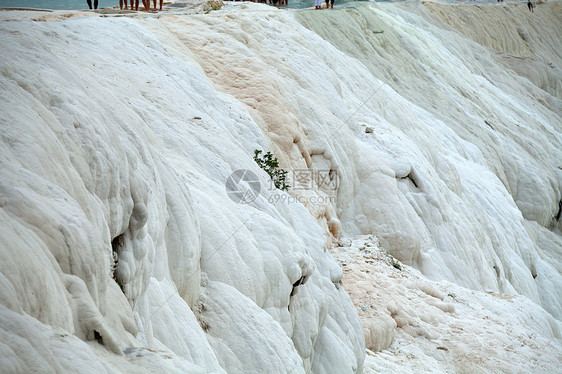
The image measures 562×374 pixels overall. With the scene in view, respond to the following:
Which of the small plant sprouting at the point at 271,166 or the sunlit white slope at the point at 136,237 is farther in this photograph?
the small plant sprouting at the point at 271,166

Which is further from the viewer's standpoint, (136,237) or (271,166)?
(271,166)

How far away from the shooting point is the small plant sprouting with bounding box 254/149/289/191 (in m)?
10.4

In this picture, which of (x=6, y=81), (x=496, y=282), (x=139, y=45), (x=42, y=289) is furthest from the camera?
(x=496, y=282)

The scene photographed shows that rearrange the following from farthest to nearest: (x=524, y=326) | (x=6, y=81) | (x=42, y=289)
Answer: (x=524, y=326) < (x=6, y=81) < (x=42, y=289)

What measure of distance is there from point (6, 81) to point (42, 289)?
167cm

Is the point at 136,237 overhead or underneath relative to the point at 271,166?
overhead

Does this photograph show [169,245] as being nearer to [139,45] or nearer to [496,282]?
[139,45]

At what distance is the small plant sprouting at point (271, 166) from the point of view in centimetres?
1039

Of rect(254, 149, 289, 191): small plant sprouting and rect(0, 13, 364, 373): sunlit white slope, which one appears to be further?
rect(254, 149, 289, 191): small plant sprouting

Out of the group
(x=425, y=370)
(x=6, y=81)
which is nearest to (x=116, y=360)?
(x=6, y=81)

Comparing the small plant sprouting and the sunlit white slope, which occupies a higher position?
the sunlit white slope

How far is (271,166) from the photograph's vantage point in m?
10.4

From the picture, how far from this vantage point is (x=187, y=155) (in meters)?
7.80

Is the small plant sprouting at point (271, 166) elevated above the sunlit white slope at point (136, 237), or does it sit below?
below
